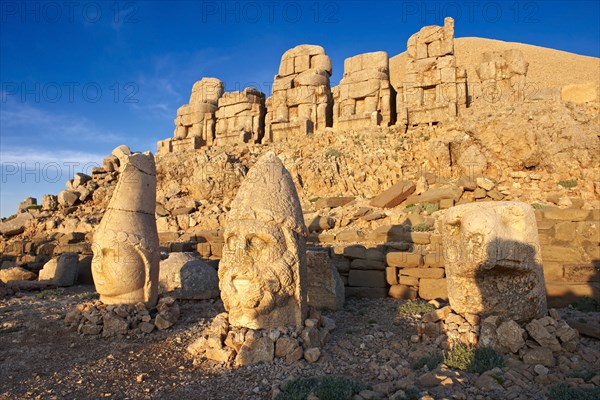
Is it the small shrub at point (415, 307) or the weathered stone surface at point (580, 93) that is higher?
the weathered stone surface at point (580, 93)

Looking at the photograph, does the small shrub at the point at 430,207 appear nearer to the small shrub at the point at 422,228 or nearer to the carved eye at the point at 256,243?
the small shrub at the point at 422,228

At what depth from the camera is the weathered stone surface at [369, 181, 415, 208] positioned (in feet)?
44.4

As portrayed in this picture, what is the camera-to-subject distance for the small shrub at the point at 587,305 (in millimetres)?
6699

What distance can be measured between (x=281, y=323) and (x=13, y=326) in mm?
4320

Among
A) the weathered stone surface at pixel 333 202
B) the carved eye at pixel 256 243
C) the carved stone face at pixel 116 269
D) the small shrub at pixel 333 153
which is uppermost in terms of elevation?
the small shrub at pixel 333 153

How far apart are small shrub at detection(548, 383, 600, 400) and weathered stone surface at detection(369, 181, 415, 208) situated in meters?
9.86

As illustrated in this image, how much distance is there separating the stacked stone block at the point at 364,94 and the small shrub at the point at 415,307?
12.8 meters

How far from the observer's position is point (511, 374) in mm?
4039

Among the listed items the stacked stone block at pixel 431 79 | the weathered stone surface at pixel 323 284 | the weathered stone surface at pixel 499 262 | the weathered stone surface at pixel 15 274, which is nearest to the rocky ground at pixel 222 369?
the weathered stone surface at pixel 499 262

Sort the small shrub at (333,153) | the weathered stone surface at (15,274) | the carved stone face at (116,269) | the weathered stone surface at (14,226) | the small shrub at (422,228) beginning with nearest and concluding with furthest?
the carved stone face at (116,269) < the small shrub at (422,228) < the weathered stone surface at (15,274) < the weathered stone surface at (14,226) < the small shrub at (333,153)

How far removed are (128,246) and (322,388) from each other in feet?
12.6

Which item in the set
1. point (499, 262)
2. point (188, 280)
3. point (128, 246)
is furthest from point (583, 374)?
point (188, 280)

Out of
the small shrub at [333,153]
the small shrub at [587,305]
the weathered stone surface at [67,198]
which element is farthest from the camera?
the weathered stone surface at [67,198]

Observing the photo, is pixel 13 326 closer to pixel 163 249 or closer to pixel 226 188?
pixel 163 249
